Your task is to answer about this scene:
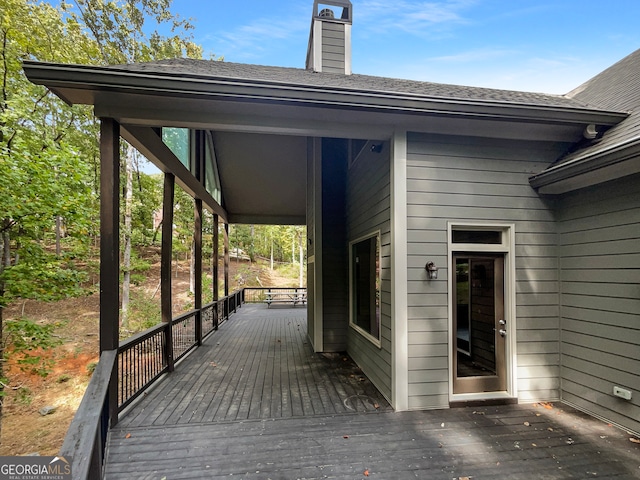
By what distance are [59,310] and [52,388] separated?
5.23 metres

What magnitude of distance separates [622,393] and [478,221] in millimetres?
2078

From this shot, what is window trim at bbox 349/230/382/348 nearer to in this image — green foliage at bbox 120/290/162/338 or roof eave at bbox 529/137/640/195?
roof eave at bbox 529/137/640/195

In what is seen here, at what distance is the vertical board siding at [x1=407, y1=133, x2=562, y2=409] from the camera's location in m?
3.25

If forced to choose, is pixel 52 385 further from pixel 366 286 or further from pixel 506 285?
pixel 506 285

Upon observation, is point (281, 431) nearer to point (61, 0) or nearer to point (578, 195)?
point (578, 195)

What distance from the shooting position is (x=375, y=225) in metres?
3.98

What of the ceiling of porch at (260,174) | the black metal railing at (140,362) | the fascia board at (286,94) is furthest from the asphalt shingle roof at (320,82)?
the black metal railing at (140,362)

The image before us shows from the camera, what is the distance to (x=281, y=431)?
2.80 metres

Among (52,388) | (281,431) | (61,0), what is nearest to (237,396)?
(281,431)

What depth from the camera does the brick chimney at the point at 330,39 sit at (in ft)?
18.2

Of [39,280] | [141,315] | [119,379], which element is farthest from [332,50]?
[141,315]

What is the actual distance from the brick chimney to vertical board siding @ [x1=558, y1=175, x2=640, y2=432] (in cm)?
440

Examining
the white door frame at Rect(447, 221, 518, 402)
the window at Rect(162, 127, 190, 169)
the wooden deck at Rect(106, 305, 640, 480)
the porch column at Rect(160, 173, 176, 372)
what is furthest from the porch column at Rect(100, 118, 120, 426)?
the white door frame at Rect(447, 221, 518, 402)

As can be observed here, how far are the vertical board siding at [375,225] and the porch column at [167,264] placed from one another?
288 cm
